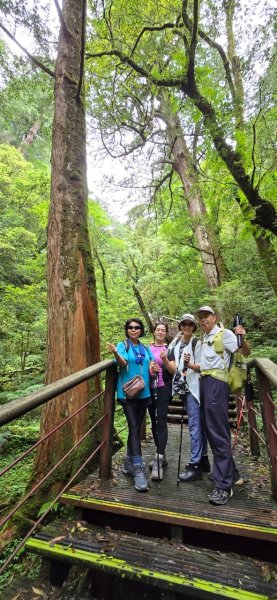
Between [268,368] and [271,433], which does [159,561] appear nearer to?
[271,433]

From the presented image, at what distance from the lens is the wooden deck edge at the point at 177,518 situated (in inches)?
88.5

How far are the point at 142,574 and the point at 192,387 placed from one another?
1873 millimetres

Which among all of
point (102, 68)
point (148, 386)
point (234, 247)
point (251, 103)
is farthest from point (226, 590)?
point (234, 247)

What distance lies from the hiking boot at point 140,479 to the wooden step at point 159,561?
44 centimetres

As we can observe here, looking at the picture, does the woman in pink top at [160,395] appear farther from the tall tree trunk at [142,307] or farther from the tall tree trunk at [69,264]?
the tall tree trunk at [142,307]

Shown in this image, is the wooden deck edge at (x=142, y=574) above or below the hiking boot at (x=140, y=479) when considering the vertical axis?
below

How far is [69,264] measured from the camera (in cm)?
374

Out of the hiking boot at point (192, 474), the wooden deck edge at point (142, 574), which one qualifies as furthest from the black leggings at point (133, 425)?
the wooden deck edge at point (142, 574)

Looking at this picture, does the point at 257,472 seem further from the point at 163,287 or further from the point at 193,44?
the point at 163,287

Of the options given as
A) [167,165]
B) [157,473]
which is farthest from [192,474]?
[167,165]

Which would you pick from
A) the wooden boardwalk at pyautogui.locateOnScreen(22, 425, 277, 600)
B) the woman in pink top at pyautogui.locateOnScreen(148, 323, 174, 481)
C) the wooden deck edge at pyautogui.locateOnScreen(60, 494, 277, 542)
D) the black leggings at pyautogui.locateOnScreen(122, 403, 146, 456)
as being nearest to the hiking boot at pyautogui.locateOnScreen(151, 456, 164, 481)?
the woman in pink top at pyautogui.locateOnScreen(148, 323, 174, 481)

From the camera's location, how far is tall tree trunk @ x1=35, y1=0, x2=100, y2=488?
334 centimetres

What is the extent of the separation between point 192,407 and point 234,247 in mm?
8894

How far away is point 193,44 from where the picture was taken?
4.85 metres
